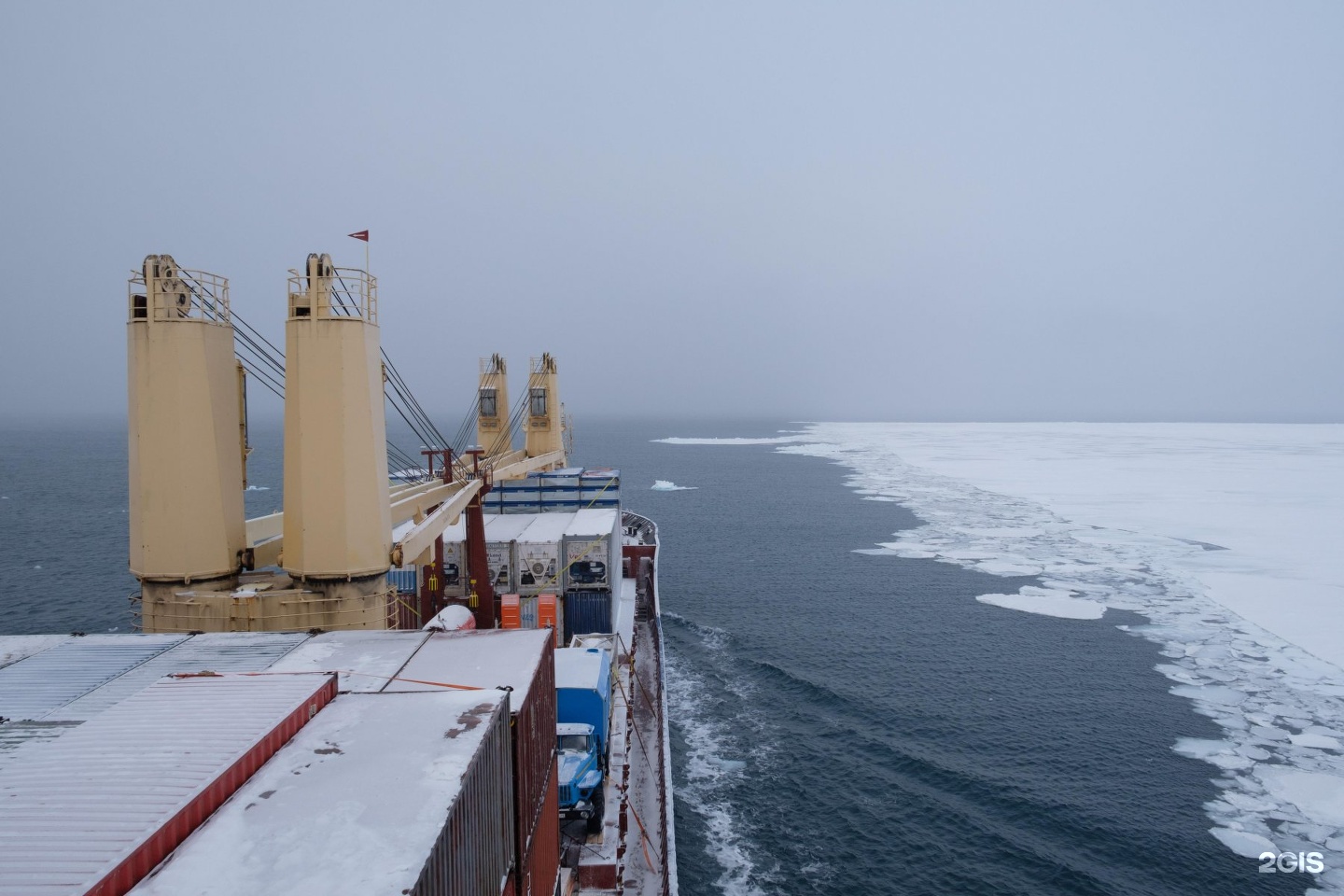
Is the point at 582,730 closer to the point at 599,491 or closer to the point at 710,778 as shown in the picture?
the point at 710,778

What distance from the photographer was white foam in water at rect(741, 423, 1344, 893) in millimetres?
19625

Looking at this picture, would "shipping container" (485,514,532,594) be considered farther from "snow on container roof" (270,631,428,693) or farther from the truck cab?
"snow on container roof" (270,631,428,693)

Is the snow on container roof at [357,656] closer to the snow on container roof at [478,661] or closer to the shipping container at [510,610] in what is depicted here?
the snow on container roof at [478,661]

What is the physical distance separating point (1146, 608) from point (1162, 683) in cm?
949

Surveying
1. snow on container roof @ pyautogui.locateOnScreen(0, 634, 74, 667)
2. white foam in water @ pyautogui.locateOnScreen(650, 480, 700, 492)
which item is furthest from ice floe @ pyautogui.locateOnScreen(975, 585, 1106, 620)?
white foam in water @ pyautogui.locateOnScreen(650, 480, 700, 492)

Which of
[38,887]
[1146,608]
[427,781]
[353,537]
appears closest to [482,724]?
[427,781]

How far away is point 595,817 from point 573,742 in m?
1.58

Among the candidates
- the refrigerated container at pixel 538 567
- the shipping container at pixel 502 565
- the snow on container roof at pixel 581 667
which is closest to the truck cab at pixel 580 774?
the snow on container roof at pixel 581 667

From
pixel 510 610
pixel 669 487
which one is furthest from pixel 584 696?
pixel 669 487

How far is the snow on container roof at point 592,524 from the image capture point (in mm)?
25237

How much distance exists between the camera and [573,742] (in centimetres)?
1617

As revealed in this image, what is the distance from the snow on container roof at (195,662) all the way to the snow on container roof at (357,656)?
0.38 meters

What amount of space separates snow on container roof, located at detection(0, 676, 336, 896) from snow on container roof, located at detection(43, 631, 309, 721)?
51.5 inches

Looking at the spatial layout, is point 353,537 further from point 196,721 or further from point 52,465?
point 52,465
